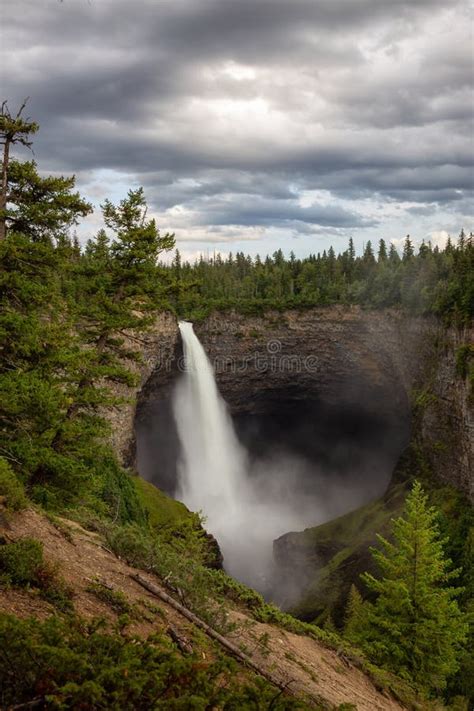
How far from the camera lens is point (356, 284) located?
7025 cm

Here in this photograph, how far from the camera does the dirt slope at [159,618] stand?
9359 millimetres

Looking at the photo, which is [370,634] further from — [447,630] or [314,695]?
[314,695]

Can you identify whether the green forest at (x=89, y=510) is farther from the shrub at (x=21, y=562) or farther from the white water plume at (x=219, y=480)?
the white water plume at (x=219, y=480)

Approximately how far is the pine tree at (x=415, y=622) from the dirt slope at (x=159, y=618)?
5432mm

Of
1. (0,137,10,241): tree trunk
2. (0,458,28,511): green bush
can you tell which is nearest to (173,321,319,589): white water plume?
(0,137,10,241): tree trunk

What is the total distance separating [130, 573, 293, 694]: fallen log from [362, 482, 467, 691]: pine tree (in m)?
10.3

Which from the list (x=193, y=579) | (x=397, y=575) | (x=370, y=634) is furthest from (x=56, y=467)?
(x=397, y=575)

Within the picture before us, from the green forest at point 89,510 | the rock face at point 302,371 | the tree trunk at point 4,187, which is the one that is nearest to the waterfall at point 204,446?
the rock face at point 302,371

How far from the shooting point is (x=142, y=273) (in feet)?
63.5

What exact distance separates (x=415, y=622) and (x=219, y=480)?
49.1 metres

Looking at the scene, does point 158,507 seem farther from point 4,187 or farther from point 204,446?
point 4,187

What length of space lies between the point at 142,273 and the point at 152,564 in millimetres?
10834

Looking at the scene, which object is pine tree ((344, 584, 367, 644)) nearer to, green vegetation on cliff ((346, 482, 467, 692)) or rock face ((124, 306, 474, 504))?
green vegetation on cliff ((346, 482, 467, 692))

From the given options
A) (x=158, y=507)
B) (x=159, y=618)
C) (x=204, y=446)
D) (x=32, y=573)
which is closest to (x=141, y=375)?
(x=158, y=507)
